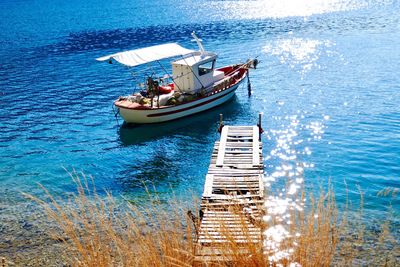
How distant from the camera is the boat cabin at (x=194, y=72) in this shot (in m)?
28.5

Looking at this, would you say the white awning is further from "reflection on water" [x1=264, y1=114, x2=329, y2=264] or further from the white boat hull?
"reflection on water" [x1=264, y1=114, x2=329, y2=264]

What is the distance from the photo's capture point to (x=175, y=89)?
29812 millimetres

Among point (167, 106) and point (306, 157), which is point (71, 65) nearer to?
point (167, 106)

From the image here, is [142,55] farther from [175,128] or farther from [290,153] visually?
[290,153]

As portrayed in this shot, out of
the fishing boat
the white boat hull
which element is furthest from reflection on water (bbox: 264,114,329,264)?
the fishing boat

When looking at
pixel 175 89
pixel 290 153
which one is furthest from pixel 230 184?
pixel 175 89

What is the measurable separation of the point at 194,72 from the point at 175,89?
7.18ft

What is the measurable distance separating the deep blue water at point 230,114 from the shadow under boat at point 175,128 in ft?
0.31

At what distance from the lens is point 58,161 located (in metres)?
22.5

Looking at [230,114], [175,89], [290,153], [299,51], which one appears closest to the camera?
[290,153]

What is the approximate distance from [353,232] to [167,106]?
16.2 meters

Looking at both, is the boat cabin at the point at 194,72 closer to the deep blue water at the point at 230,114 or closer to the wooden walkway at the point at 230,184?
the deep blue water at the point at 230,114

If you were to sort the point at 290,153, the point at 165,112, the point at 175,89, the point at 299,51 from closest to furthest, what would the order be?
the point at 290,153 < the point at 165,112 < the point at 175,89 < the point at 299,51

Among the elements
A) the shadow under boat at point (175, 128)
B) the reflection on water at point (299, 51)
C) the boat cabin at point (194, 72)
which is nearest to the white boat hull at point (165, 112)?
the shadow under boat at point (175, 128)
